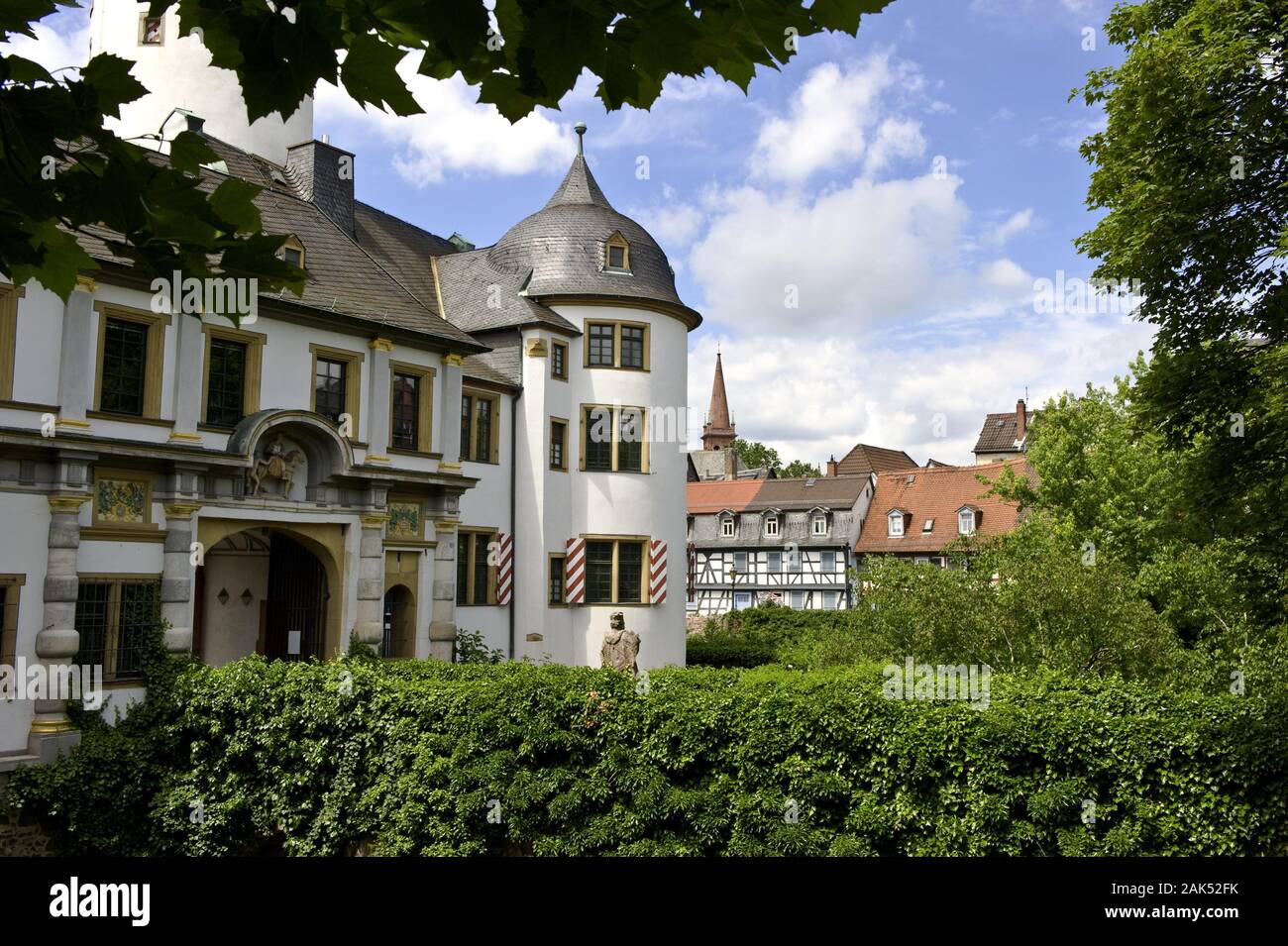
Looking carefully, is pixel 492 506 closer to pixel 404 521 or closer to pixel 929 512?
pixel 404 521

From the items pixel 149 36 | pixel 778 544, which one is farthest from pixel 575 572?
pixel 778 544

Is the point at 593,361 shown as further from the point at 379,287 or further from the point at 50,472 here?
the point at 50,472

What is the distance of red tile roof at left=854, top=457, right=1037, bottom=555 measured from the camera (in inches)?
2128

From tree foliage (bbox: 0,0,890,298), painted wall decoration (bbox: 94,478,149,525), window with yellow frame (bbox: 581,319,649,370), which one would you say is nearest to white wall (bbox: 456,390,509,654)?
window with yellow frame (bbox: 581,319,649,370)

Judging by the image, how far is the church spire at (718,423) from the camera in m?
99.1

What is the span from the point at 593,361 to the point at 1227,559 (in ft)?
56.1

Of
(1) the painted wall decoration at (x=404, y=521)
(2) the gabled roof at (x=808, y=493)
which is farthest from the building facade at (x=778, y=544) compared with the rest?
(1) the painted wall decoration at (x=404, y=521)

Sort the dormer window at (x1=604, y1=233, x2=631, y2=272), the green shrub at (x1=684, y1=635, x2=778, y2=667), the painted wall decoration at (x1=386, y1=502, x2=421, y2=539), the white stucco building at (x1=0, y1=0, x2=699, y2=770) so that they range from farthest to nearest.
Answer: the green shrub at (x1=684, y1=635, x2=778, y2=667) → the dormer window at (x1=604, y1=233, x2=631, y2=272) → the painted wall decoration at (x1=386, y1=502, x2=421, y2=539) → the white stucco building at (x1=0, y1=0, x2=699, y2=770)

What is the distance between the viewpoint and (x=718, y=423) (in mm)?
99438

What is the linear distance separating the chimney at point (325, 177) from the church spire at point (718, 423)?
7289cm

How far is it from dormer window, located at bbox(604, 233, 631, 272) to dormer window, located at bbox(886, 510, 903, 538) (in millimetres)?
31963

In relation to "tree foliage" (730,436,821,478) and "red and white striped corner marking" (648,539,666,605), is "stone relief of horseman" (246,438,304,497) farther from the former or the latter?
"tree foliage" (730,436,821,478)

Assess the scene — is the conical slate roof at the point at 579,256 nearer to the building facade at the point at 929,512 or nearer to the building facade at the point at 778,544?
the building facade at the point at 778,544
